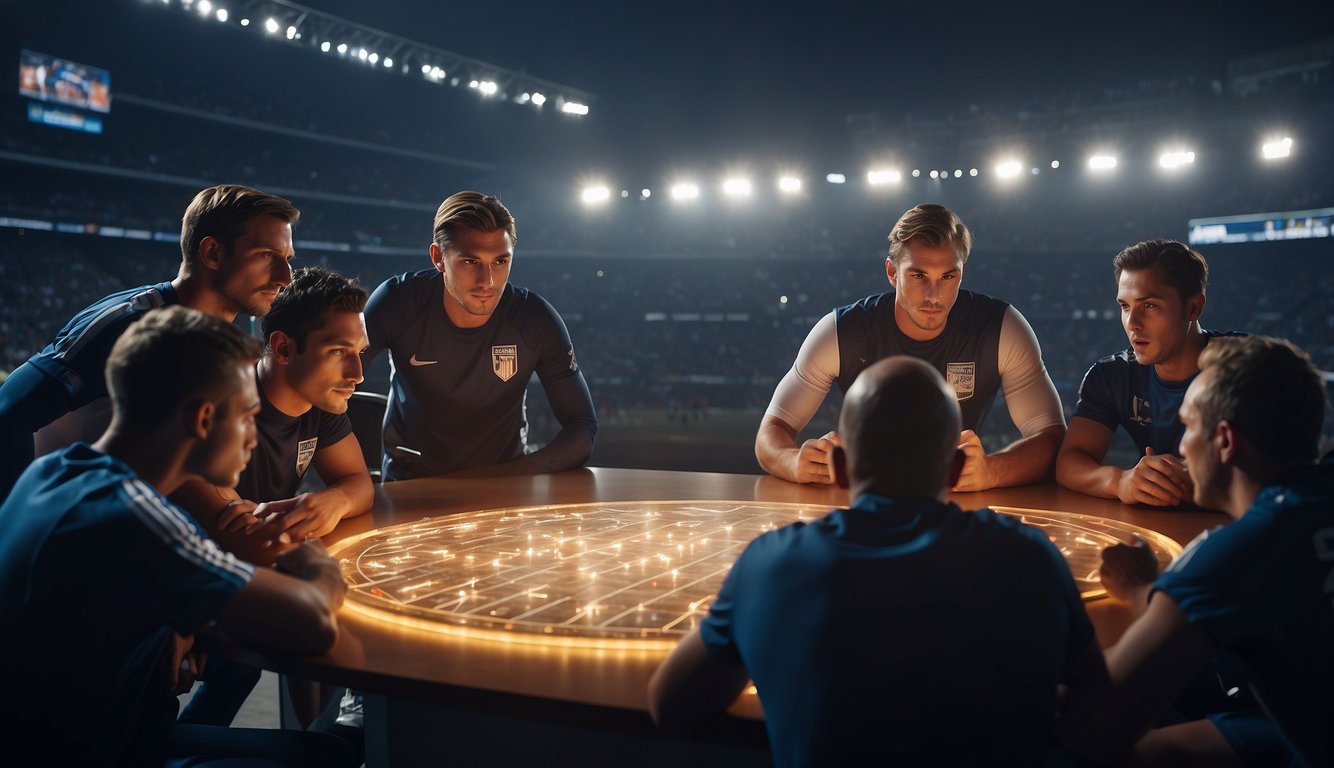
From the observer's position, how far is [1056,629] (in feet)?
3.68

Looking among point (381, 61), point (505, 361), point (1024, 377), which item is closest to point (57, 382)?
point (505, 361)

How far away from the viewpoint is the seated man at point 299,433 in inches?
83.9

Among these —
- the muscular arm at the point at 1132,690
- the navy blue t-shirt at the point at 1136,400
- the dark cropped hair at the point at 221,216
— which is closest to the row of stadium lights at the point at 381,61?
the dark cropped hair at the point at 221,216

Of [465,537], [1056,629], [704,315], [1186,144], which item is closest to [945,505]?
[1056,629]

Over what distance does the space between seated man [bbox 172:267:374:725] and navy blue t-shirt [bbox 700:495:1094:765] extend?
135cm

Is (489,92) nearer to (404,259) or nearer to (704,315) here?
(404,259)

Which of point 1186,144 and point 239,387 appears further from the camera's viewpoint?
point 1186,144

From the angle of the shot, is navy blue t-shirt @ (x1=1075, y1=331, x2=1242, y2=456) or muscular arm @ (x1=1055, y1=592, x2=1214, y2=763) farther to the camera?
navy blue t-shirt @ (x1=1075, y1=331, x2=1242, y2=456)

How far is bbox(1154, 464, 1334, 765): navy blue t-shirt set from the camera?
120cm

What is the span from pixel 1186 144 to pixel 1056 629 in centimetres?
2147

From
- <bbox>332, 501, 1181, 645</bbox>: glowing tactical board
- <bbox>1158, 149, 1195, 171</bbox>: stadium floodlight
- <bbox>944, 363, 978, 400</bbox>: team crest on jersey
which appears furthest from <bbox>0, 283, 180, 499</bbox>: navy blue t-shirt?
<bbox>1158, 149, 1195, 171</bbox>: stadium floodlight

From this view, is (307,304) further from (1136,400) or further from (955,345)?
(1136,400)

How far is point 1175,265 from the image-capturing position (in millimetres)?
2670

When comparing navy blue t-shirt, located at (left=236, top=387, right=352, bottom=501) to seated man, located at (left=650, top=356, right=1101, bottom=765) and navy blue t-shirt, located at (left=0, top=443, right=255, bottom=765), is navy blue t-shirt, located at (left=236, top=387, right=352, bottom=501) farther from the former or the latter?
seated man, located at (left=650, top=356, right=1101, bottom=765)
